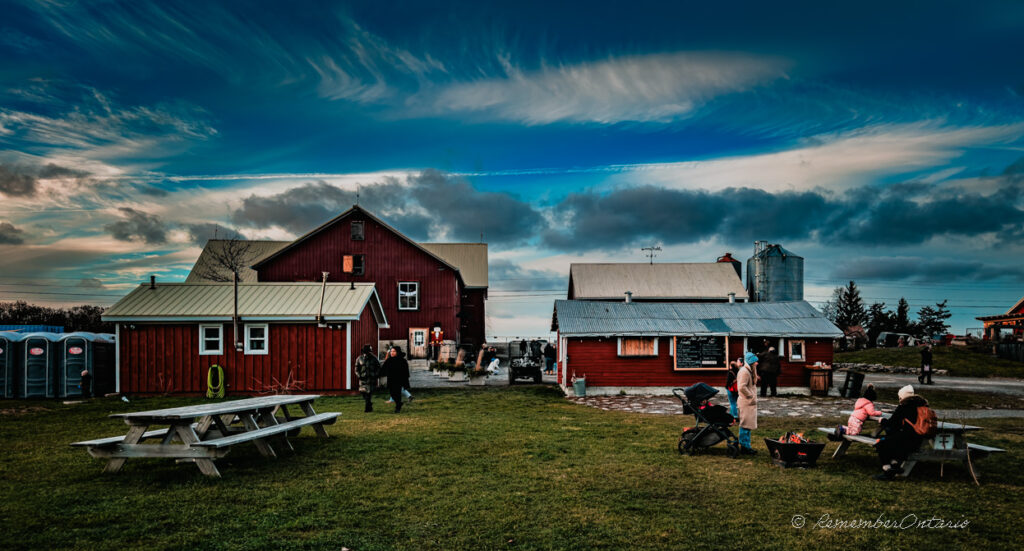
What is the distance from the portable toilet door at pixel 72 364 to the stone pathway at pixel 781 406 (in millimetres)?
16748

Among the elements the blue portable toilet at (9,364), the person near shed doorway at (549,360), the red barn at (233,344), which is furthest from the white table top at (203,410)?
the person near shed doorway at (549,360)

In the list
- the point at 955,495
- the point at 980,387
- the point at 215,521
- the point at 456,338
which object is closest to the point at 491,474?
the point at 215,521

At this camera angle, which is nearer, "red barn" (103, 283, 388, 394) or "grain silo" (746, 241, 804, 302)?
"red barn" (103, 283, 388, 394)

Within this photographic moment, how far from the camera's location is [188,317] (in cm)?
2233

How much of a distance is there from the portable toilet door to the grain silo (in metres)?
47.6

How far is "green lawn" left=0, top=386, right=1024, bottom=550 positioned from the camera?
6543 mm

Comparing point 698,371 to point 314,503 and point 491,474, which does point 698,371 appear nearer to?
point 491,474

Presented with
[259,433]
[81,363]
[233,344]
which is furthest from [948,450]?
[81,363]

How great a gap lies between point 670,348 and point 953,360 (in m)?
26.8

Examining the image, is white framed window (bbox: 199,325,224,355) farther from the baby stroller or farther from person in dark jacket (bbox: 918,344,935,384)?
person in dark jacket (bbox: 918,344,935,384)

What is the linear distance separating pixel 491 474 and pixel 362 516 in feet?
8.40

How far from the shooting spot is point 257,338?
74.7ft

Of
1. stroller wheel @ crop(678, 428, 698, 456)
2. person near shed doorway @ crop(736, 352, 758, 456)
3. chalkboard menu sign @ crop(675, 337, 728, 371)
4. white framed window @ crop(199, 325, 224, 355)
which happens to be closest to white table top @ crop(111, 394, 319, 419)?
stroller wheel @ crop(678, 428, 698, 456)

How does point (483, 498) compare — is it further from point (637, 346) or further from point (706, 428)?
point (637, 346)
